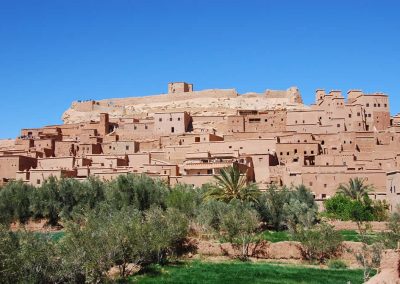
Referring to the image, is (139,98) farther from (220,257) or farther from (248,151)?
(220,257)

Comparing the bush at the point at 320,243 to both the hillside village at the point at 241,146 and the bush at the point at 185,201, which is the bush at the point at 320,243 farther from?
the hillside village at the point at 241,146

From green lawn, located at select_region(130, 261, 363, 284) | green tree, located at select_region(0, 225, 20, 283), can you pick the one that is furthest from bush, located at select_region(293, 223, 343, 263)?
green tree, located at select_region(0, 225, 20, 283)

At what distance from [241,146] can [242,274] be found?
2131 cm

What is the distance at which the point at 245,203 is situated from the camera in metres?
29.5

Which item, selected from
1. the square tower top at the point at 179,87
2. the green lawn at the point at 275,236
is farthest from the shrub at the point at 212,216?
the square tower top at the point at 179,87

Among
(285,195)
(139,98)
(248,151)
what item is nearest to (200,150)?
(248,151)

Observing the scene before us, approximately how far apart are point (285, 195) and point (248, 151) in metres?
10.6

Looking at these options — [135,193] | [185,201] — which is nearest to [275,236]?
[185,201]

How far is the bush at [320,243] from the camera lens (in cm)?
2380

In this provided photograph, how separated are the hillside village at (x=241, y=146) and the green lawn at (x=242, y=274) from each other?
439 inches

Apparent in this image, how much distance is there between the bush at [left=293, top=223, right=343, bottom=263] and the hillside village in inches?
323

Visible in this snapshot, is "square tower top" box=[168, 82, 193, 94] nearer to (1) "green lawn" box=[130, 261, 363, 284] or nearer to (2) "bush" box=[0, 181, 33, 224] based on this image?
(2) "bush" box=[0, 181, 33, 224]

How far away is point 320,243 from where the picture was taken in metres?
23.8

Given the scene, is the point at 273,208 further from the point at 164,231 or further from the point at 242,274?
the point at 242,274
